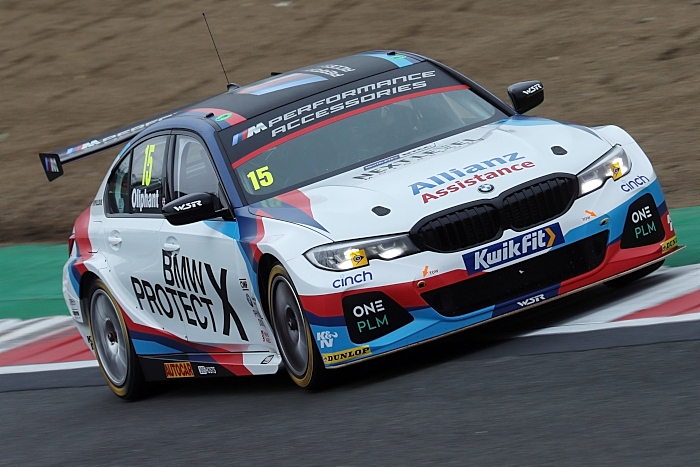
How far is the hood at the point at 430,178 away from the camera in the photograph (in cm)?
605

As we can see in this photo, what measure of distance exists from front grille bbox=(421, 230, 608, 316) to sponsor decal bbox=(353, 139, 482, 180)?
2.63ft

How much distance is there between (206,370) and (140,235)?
88 centimetres

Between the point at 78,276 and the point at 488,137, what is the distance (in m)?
2.71

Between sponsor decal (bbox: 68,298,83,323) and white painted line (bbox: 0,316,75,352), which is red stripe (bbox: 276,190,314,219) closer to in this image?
sponsor decal (bbox: 68,298,83,323)

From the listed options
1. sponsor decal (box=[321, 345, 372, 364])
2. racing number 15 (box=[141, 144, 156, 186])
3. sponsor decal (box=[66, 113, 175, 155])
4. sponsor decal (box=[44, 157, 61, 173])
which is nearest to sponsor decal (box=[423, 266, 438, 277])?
sponsor decal (box=[321, 345, 372, 364])

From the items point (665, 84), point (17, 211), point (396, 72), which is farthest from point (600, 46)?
point (396, 72)

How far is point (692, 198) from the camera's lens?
390 inches

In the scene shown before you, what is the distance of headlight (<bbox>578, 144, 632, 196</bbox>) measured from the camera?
6.39 meters

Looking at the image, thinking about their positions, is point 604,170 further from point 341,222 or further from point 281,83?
point 281,83

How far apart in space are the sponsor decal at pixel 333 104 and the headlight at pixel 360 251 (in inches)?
50.4

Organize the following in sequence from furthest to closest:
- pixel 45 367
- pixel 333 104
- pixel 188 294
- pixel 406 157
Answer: pixel 45 367, pixel 333 104, pixel 188 294, pixel 406 157

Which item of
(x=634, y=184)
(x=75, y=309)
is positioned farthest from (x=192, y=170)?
(x=634, y=184)

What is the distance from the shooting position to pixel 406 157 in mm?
6789

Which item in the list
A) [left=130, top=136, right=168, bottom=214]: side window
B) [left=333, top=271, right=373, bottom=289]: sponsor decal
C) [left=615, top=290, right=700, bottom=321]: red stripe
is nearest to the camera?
[left=333, top=271, right=373, bottom=289]: sponsor decal
